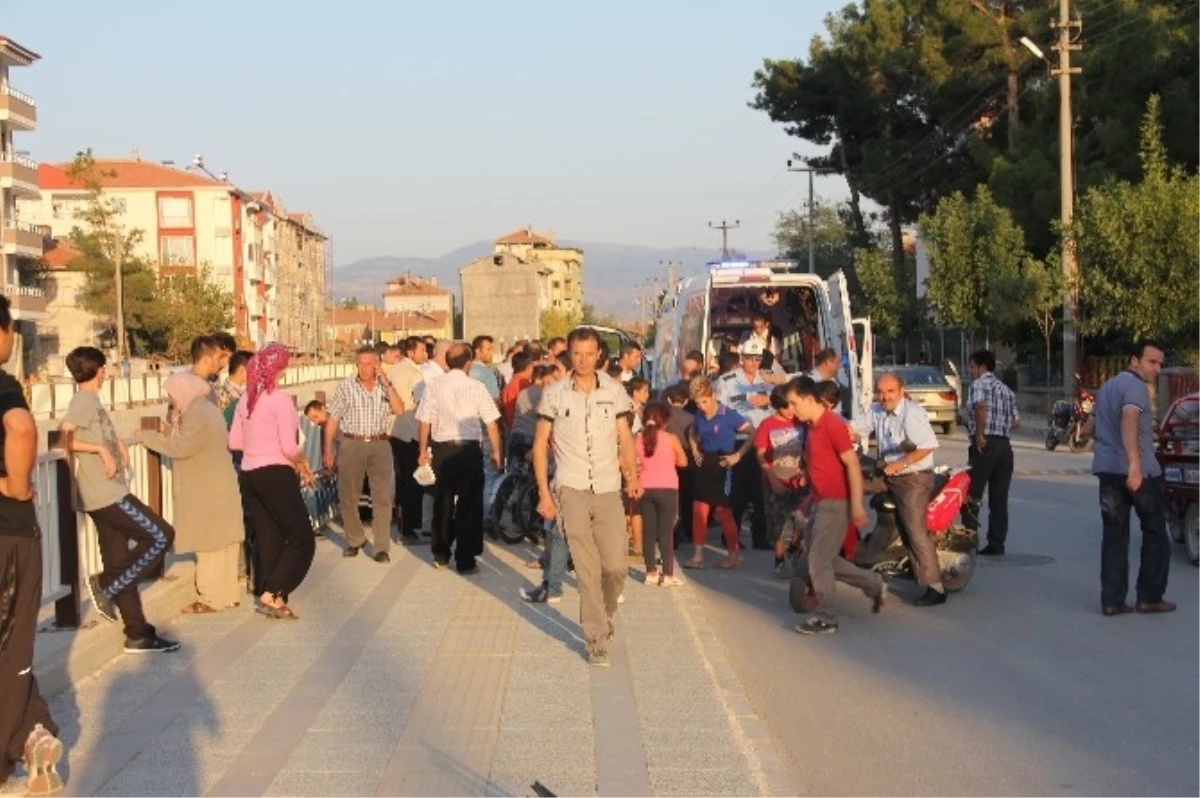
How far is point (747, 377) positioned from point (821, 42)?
1795 inches

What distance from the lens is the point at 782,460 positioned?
12.3 meters

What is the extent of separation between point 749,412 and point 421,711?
26.1 feet

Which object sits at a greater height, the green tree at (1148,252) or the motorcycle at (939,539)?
the green tree at (1148,252)

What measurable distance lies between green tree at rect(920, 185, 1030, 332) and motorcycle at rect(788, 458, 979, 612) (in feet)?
97.0

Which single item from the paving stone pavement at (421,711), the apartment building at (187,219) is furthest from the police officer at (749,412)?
the apartment building at (187,219)

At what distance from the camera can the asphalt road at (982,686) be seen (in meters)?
6.86

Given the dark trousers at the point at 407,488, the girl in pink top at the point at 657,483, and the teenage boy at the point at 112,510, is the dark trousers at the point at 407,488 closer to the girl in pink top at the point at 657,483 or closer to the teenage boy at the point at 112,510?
the girl in pink top at the point at 657,483

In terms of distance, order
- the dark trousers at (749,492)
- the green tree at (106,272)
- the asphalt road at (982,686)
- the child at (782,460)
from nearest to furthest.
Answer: the asphalt road at (982,686)
the child at (782,460)
the dark trousers at (749,492)
the green tree at (106,272)

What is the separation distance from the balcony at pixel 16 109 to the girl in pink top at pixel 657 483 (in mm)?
59710

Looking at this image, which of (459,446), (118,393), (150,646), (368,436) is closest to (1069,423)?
(368,436)

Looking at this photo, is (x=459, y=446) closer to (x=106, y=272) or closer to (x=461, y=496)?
(x=461, y=496)

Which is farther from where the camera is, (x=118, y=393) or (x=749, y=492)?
(x=118, y=393)

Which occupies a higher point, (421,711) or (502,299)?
(502,299)

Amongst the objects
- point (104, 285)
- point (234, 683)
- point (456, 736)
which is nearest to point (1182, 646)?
point (456, 736)
